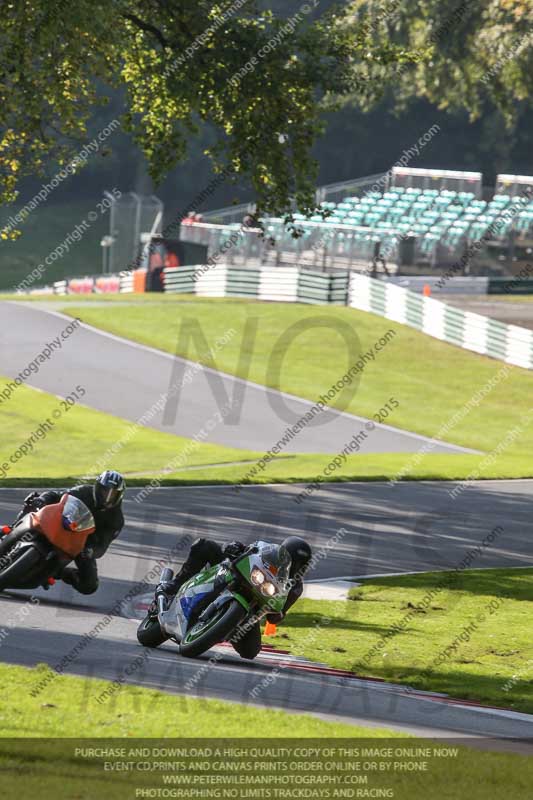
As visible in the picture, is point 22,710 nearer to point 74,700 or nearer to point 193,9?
point 74,700

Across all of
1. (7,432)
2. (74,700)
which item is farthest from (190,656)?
(7,432)

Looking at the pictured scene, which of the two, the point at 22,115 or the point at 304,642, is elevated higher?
the point at 22,115

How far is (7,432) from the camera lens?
93.1 ft

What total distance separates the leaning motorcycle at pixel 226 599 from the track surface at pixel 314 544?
0.25m

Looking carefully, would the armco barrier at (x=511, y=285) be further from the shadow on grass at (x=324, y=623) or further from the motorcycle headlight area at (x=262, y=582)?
the motorcycle headlight area at (x=262, y=582)

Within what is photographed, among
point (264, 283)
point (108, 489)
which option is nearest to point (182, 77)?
point (108, 489)

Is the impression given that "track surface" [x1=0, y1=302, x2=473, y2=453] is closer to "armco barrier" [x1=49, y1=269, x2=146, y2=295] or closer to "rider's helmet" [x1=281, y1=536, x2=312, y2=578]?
"armco barrier" [x1=49, y1=269, x2=146, y2=295]

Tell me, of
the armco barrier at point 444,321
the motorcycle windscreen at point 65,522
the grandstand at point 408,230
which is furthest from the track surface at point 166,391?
the motorcycle windscreen at point 65,522

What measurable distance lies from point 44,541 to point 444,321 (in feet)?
99.1

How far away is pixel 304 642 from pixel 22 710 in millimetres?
4630

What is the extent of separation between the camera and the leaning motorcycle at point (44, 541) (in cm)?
1145

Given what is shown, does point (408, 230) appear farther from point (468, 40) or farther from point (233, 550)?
point (233, 550)

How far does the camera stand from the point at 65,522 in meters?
11.4

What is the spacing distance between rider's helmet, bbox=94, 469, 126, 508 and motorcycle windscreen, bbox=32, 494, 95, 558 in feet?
0.53
